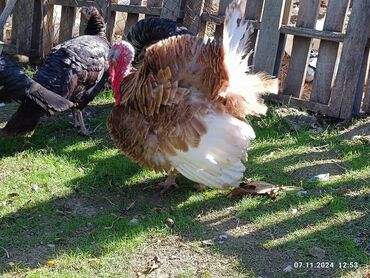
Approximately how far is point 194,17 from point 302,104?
171 cm

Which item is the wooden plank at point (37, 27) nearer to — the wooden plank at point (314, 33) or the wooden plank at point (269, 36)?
the wooden plank at point (269, 36)

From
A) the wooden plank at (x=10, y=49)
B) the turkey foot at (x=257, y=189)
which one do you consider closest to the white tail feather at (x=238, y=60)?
the turkey foot at (x=257, y=189)

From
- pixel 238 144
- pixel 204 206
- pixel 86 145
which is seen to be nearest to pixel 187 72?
pixel 238 144

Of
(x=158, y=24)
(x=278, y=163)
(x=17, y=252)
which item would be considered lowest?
(x=17, y=252)

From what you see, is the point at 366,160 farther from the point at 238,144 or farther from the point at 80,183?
the point at 80,183

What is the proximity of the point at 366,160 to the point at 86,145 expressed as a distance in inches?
110

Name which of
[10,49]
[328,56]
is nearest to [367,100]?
[328,56]

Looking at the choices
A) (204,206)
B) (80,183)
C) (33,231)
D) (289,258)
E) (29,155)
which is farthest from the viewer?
(29,155)

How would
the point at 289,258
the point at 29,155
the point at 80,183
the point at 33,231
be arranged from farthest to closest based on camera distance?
the point at 29,155 → the point at 80,183 → the point at 33,231 → the point at 289,258

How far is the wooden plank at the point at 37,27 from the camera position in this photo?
768 cm

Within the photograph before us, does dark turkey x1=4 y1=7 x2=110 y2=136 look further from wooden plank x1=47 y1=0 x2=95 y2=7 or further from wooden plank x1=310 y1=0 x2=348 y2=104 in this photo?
wooden plank x1=310 y1=0 x2=348 y2=104

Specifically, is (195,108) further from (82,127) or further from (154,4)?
Answer: (154,4)

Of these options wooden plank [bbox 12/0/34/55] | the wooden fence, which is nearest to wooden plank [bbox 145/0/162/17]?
the wooden fence

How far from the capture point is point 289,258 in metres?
3.69
